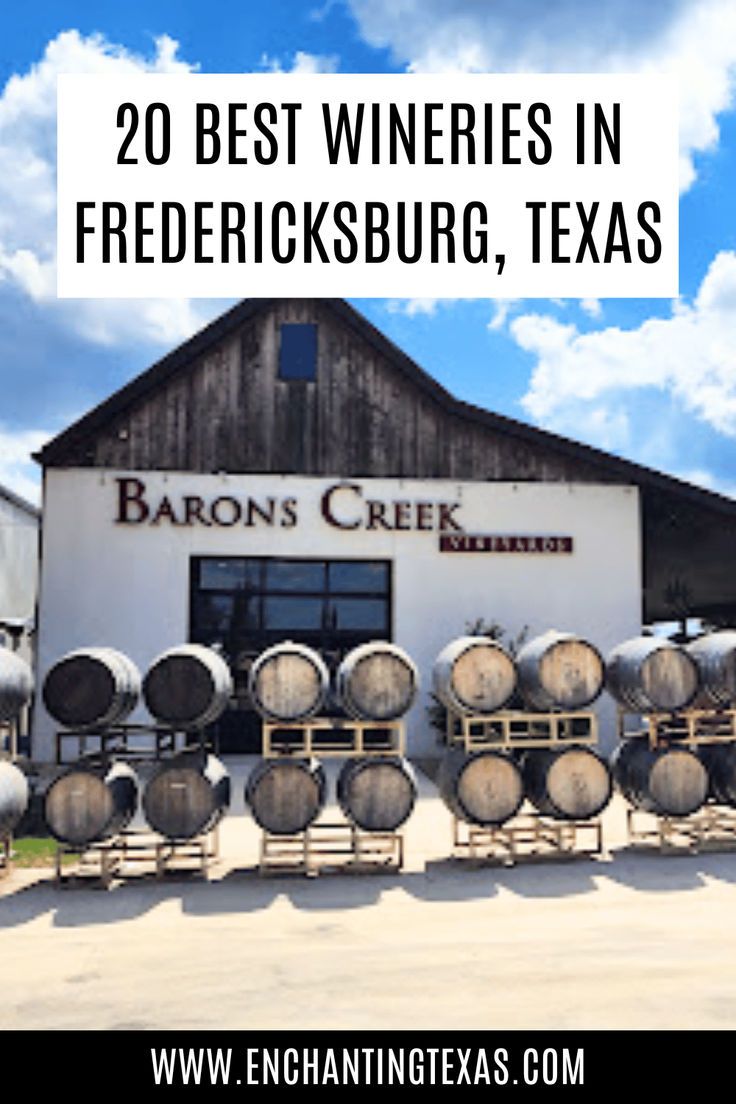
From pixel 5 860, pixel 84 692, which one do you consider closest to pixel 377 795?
pixel 84 692

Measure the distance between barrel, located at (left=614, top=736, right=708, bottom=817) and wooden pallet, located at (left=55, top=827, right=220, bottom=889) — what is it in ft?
14.3

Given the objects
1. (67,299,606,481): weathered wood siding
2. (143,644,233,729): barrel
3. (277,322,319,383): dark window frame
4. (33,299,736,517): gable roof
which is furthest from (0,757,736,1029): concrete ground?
(277,322,319,383): dark window frame

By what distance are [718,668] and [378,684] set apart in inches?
144

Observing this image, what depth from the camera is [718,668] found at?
9.09 metres

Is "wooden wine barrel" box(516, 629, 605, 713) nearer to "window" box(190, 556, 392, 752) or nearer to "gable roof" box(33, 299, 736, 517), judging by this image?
"window" box(190, 556, 392, 752)

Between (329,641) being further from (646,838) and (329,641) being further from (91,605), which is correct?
(646,838)

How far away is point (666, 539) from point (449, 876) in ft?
43.9

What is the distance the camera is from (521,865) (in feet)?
27.2

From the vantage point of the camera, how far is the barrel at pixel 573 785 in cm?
852

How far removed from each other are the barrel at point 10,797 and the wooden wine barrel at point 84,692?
64 cm

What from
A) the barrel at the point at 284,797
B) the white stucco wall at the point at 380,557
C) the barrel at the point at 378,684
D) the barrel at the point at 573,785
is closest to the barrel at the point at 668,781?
the barrel at the point at 573,785

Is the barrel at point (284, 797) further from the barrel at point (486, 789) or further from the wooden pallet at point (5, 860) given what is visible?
the wooden pallet at point (5, 860)
